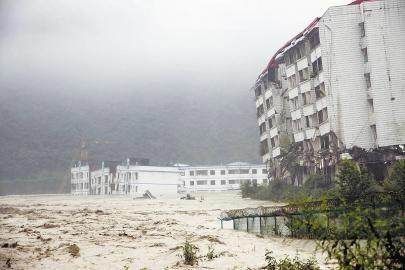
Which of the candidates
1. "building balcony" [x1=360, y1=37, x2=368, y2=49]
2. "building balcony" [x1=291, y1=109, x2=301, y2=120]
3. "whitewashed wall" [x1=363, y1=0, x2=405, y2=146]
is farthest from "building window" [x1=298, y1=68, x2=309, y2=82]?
"whitewashed wall" [x1=363, y1=0, x2=405, y2=146]

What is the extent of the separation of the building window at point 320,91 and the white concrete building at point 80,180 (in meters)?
68.9

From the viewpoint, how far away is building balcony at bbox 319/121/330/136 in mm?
39125

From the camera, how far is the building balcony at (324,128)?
39.1 meters

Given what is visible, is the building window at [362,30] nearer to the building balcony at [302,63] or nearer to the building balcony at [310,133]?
the building balcony at [302,63]

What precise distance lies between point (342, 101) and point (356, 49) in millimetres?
5107

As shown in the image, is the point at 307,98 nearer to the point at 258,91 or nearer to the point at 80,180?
the point at 258,91

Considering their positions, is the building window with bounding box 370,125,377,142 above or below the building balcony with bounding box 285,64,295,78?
below

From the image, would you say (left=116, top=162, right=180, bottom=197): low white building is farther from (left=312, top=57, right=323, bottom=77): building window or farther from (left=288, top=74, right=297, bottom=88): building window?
(left=312, top=57, right=323, bottom=77): building window

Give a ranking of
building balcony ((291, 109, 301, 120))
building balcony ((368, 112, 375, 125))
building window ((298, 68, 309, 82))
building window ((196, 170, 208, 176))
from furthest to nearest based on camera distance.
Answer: building window ((196, 170, 208, 176)) < building balcony ((291, 109, 301, 120)) < building window ((298, 68, 309, 82)) < building balcony ((368, 112, 375, 125))

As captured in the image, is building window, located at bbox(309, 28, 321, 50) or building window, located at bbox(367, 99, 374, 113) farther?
building window, located at bbox(309, 28, 321, 50)

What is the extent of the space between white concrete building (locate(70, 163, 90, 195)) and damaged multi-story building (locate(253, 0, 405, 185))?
218 ft

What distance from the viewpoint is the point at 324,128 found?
131 feet

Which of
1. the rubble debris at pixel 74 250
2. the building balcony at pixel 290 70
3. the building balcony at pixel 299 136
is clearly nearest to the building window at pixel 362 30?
the building balcony at pixel 290 70

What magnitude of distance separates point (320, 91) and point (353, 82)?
4.51 metres
